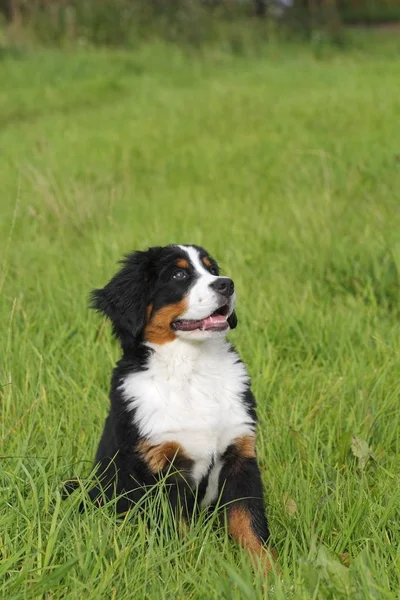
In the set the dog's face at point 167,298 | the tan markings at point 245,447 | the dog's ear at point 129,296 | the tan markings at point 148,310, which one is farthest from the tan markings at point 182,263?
the tan markings at point 245,447

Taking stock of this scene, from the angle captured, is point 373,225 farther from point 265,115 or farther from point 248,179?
point 265,115

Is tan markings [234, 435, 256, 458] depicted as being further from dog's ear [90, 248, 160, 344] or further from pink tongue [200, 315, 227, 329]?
dog's ear [90, 248, 160, 344]

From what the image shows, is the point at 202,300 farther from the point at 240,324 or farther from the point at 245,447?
the point at 240,324

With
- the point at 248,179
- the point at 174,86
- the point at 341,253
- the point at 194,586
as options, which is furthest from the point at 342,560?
the point at 174,86

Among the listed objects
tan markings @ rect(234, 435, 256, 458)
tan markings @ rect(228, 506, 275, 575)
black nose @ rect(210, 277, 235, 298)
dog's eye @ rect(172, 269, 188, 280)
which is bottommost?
tan markings @ rect(228, 506, 275, 575)

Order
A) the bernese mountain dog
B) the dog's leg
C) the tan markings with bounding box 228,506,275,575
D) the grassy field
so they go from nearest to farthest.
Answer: the grassy field < the tan markings with bounding box 228,506,275,575 < the dog's leg < the bernese mountain dog

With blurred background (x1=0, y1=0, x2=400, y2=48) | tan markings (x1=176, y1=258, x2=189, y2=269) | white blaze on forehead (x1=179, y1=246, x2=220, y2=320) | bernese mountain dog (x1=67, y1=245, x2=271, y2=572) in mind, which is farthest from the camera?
blurred background (x1=0, y1=0, x2=400, y2=48)

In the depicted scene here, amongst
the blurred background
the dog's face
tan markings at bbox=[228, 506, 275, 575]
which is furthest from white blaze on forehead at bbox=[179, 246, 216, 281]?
the blurred background

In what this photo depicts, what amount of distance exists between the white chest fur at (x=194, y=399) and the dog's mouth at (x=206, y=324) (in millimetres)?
61

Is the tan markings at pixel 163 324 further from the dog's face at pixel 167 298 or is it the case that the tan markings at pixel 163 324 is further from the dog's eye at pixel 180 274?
the dog's eye at pixel 180 274

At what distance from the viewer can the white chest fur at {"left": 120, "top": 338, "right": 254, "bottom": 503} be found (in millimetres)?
2822

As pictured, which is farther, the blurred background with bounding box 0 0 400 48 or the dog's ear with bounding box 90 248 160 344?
the blurred background with bounding box 0 0 400 48

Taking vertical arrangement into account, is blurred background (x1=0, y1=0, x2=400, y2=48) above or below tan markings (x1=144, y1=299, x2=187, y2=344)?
above

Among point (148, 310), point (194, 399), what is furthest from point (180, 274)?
point (194, 399)
